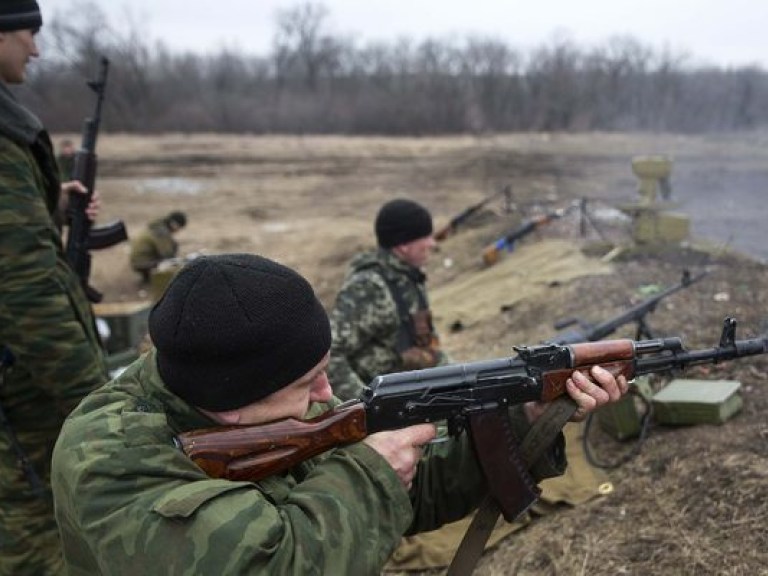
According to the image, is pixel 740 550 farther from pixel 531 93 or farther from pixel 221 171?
pixel 531 93

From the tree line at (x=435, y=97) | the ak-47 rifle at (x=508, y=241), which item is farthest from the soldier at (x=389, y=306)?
the tree line at (x=435, y=97)

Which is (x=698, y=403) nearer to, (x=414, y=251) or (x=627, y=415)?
(x=627, y=415)

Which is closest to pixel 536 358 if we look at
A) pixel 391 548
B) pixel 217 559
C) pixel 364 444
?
pixel 364 444

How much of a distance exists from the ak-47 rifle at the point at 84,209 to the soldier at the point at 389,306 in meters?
1.60

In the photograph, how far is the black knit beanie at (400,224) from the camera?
4441 mm

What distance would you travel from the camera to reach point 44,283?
2.94 meters

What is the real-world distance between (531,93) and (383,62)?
1857 centimetres

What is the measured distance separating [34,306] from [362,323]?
1866mm

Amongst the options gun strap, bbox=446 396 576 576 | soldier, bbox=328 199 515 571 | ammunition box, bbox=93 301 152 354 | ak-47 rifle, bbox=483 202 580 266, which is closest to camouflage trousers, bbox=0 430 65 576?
soldier, bbox=328 199 515 571

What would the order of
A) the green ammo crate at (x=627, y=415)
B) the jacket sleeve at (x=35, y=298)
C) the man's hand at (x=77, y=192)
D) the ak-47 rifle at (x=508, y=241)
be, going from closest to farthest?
the jacket sleeve at (x=35, y=298) < the man's hand at (x=77, y=192) < the green ammo crate at (x=627, y=415) < the ak-47 rifle at (x=508, y=241)

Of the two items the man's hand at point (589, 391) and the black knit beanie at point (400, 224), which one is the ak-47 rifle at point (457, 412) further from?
the black knit beanie at point (400, 224)

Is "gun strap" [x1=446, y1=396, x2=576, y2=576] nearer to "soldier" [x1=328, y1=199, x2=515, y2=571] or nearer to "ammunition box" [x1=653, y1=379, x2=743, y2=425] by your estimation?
"soldier" [x1=328, y1=199, x2=515, y2=571]

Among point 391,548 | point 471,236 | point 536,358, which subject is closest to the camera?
point 391,548

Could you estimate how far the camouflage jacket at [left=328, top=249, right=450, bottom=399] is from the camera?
13.7ft
